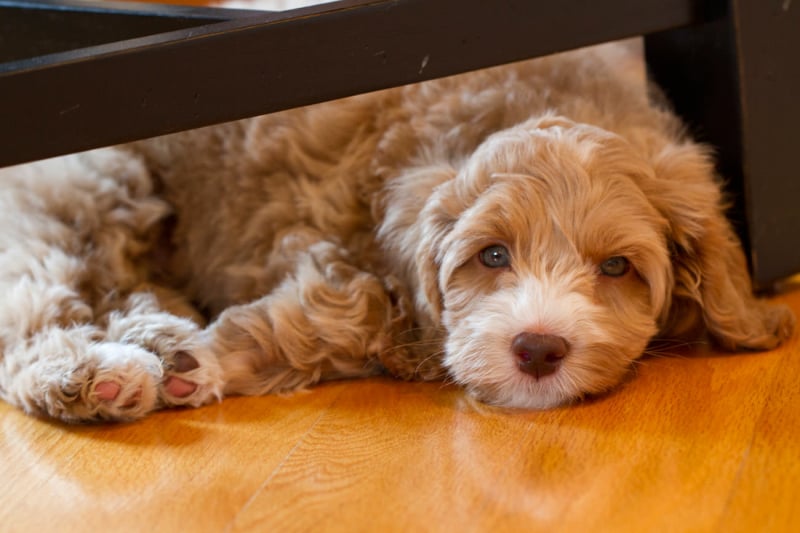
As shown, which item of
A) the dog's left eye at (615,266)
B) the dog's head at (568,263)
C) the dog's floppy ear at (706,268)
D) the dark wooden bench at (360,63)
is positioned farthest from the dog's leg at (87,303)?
the dog's floppy ear at (706,268)

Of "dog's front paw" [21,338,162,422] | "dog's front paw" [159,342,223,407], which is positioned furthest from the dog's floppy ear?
"dog's front paw" [21,338,162,422]

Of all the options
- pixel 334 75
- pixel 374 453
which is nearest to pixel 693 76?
pixel 334 75

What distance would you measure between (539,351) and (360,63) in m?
0.74

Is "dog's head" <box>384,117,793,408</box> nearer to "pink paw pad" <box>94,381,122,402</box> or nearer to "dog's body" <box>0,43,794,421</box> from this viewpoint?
"dog's body" <box>0,43,794,421</box>

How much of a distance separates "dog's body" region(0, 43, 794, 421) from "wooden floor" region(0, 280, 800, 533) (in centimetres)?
9

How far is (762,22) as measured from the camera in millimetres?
2330

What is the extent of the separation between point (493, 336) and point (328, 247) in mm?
643

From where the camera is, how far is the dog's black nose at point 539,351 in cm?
191

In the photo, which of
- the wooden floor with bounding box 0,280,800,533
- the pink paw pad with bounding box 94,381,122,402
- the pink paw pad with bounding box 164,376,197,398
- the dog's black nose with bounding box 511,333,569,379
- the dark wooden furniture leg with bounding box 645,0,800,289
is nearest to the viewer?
the wooden floor with bounding box 0,280,800,533

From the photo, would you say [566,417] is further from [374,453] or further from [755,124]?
[755,124]

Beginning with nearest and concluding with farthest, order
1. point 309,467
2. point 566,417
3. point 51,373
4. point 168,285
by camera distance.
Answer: point 309,467 < point 566,417 < point 51,373 < point 168,285

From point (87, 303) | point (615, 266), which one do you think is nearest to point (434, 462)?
point (615, 266)

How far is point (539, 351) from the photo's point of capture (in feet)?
6.27

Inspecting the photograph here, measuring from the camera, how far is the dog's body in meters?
2.04
